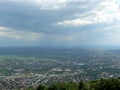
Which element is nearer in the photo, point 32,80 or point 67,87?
point 67,87

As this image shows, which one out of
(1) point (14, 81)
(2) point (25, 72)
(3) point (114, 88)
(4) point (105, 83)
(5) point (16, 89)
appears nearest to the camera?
(3) point (114, 88)

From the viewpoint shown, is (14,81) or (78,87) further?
(14,81)

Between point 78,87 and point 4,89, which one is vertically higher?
point 78,87

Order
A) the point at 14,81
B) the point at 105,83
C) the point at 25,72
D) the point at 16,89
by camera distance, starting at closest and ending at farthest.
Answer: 1. the point at 105,83
2. the point at 16,89
3. the point at 14,81
4. the point at 25,72

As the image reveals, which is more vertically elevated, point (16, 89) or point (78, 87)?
point (78, 87)

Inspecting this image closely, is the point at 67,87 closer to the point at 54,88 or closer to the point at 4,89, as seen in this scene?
the point at 54,88

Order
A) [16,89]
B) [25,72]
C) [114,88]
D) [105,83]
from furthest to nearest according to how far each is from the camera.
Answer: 1. [25,72]
2. [16,89]
3. [105,83]
4. [114,88]

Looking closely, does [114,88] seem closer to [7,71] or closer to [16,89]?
[16,89]

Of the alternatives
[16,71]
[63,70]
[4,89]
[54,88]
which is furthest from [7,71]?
[54,88]

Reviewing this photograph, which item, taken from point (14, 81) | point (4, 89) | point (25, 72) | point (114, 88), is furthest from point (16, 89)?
point (114, 88)
